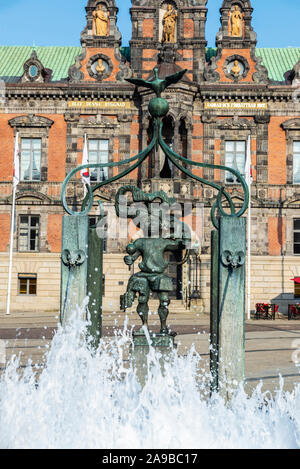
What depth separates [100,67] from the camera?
2997 cm

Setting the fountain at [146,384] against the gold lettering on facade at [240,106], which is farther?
the gold lettering on facade at [240,106]

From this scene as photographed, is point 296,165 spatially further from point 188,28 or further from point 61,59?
point 61,59

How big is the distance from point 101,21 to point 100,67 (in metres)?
2.71

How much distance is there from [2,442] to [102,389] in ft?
5.36

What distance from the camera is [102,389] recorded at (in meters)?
7.54

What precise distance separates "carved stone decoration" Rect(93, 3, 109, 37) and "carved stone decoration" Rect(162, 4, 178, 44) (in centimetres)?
319

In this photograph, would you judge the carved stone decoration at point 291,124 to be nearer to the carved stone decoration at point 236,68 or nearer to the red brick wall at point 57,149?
the carved stone decoration at point 236,68

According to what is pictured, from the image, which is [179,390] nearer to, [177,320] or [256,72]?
[177,320]

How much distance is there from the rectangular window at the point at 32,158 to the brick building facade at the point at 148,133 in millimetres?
53

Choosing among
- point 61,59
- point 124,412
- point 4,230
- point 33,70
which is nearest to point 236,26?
point 61,59

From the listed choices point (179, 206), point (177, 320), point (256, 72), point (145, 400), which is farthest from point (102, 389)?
point (256, 72)

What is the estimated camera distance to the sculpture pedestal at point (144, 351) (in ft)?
26.3

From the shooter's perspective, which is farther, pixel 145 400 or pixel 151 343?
pixel 151 343

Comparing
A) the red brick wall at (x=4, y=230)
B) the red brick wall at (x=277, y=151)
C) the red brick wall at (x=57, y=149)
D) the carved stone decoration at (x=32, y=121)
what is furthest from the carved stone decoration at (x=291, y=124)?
the red brick wall at (x=4, y=230)
